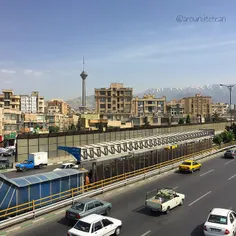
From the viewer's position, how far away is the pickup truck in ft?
54.7

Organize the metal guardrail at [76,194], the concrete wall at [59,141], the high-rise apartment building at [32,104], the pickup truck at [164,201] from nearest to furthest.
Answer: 1. the metal guardrail at [76,194]
2. the pickup truck at [164,201]
3. the concrete wall at [59,141]
4. the high-rise apartment building at [32,104]

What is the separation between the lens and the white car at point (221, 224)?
42.0ft

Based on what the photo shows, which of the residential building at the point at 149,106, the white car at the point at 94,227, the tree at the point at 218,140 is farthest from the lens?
the residential building at the point at 149,106

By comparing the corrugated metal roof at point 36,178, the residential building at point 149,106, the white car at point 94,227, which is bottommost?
the white car at point 94,227

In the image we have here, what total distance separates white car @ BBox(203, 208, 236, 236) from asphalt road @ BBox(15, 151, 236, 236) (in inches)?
45.4

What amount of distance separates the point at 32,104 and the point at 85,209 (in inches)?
5881

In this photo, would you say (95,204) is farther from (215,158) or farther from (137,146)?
(215,158)

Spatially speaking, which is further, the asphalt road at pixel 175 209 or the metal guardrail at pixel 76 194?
the metal guardrail at pixel 76 194

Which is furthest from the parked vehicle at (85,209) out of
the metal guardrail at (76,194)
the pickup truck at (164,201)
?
the pickup truck at (164,201)

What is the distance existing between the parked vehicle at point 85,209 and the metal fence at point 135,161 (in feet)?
21.1

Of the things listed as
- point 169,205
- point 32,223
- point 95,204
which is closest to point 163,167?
point 169,205

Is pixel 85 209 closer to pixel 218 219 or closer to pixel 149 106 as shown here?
pixel 218 219

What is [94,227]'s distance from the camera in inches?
497

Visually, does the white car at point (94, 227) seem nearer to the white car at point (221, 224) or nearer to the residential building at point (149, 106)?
the white car at point (221, 224)
